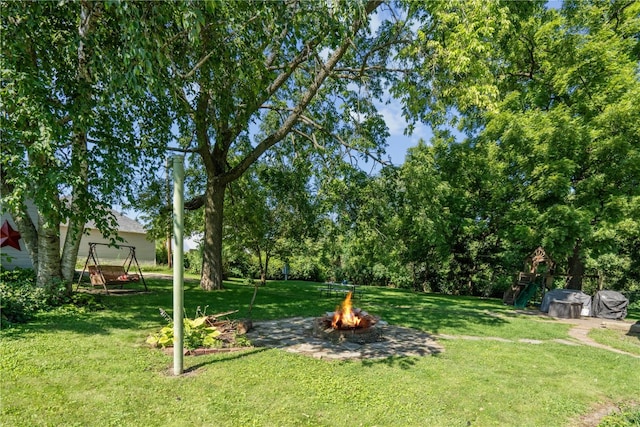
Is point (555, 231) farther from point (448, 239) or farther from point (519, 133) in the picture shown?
point (448, 239)

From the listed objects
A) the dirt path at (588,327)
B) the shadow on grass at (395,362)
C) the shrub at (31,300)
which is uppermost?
the shrub at (31,300)

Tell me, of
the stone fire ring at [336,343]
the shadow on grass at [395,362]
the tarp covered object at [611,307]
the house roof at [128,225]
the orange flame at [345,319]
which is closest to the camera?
the shadow on grass at [395,362]

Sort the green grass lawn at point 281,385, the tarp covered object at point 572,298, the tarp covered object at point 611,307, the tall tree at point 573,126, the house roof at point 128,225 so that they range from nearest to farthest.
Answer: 1. the green grass lawn at point 281,385
2. the tarp covered object at point 611,307
3. the tarp covered object at point 572,298
4. the tall tree at point 573,126
5. the house roof at point 128,225

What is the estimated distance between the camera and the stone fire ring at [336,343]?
16.9ft

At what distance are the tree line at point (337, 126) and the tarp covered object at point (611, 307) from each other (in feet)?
6.49

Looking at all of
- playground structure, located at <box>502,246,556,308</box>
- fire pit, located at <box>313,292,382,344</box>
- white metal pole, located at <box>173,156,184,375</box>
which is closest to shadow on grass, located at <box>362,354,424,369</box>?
fire pit, located at <box>313,292,382,344</box>

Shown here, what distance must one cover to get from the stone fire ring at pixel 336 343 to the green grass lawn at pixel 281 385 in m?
0.28

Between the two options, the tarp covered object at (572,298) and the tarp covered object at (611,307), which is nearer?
the tarp covered object at (611,307)

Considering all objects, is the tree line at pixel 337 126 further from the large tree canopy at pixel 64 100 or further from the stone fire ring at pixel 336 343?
the stone fire ring at pixel 336 343

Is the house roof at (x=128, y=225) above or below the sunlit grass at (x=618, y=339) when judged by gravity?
above

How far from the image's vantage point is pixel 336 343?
18.5 feet

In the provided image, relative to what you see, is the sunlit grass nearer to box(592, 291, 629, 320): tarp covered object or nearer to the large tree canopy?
box(592, 291, 629, 320): tarp covered object

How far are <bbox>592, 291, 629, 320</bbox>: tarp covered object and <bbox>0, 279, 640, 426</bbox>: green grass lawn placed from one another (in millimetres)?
6600

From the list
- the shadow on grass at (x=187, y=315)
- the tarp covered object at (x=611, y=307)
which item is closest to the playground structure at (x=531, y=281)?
the tarp covered object at (x=611, y=307)
